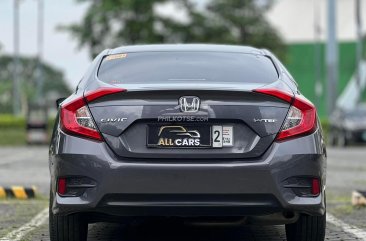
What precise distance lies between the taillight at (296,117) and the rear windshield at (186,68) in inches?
14.3

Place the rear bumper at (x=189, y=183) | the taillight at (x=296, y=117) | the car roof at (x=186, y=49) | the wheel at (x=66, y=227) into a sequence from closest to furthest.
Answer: the rear bumper at (x=189, y=183)
the taillight at (x=296, y=117)
the wheel at (x=66, y=227)
the car roof at (x=186, y=49)

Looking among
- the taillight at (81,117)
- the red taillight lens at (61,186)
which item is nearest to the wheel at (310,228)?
the taillight at (81,117)

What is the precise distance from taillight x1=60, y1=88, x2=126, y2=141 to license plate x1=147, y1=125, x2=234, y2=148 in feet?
1.21

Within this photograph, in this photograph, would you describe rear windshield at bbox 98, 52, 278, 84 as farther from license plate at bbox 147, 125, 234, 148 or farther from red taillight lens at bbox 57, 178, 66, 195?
red taillight lens at bbox 57, 178, 66, 195

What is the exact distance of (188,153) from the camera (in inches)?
208

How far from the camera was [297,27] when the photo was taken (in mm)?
84812

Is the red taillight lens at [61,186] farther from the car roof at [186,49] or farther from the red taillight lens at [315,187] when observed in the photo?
the red taillight lens at [315,187]

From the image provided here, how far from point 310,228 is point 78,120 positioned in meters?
1.78

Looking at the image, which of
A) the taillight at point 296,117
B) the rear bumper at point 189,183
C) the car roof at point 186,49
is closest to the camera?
the rear bumper at point 189,183

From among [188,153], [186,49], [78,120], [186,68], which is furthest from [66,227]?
[186,49]

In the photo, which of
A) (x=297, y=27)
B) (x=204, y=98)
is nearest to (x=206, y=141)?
(x=204, y=98)

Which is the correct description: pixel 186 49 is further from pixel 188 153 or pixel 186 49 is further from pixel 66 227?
pixel 66 227

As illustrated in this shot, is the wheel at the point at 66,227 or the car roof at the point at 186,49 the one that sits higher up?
the car roof at the point at 186,49

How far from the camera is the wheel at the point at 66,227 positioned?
5.79 meters
